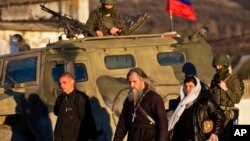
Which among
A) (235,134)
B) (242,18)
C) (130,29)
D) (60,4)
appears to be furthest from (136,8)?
(235,134)

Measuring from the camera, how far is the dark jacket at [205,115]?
12.1m

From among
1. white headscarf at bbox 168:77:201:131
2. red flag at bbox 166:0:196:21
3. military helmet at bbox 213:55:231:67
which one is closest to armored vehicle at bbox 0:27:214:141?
military helmet at bbox 213:55:231:67

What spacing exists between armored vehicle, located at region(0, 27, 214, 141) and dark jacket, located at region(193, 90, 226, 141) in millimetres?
2765

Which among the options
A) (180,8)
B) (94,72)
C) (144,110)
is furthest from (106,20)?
(144,110)

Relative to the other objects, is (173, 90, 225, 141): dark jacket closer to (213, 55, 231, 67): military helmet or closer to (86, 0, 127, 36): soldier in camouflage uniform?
(213, 55, 231, 67): military helmet

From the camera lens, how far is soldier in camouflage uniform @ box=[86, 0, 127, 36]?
17.0m

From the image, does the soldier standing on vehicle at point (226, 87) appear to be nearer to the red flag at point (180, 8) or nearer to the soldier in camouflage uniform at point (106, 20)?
the soldier in camouflage uniform at point (106, 20)

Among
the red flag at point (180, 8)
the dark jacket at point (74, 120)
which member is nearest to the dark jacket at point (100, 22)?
the dark jacket at point (74, 120)

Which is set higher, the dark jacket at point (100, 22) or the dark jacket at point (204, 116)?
the dark jacket at point (100, 22)

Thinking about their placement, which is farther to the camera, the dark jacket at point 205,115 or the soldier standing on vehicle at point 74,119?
the soldier standing on vehicle at point 74,119

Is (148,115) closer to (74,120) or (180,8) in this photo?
(74,120)

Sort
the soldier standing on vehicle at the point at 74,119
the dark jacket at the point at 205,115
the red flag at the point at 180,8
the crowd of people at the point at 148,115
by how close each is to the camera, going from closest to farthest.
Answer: the crowd of people at the point at 148,115
the dark jacket at the point at 205,115
the soldier standing on vehicle at the point at 74,119
the red flag at the point at 180,8

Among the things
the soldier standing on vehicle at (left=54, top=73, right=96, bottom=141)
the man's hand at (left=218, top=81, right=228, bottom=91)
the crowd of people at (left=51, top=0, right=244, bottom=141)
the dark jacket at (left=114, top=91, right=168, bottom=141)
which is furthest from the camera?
the man's hand at (left=218, top=81, right=228, bottom=91)

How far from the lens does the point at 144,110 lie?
11.7 m
